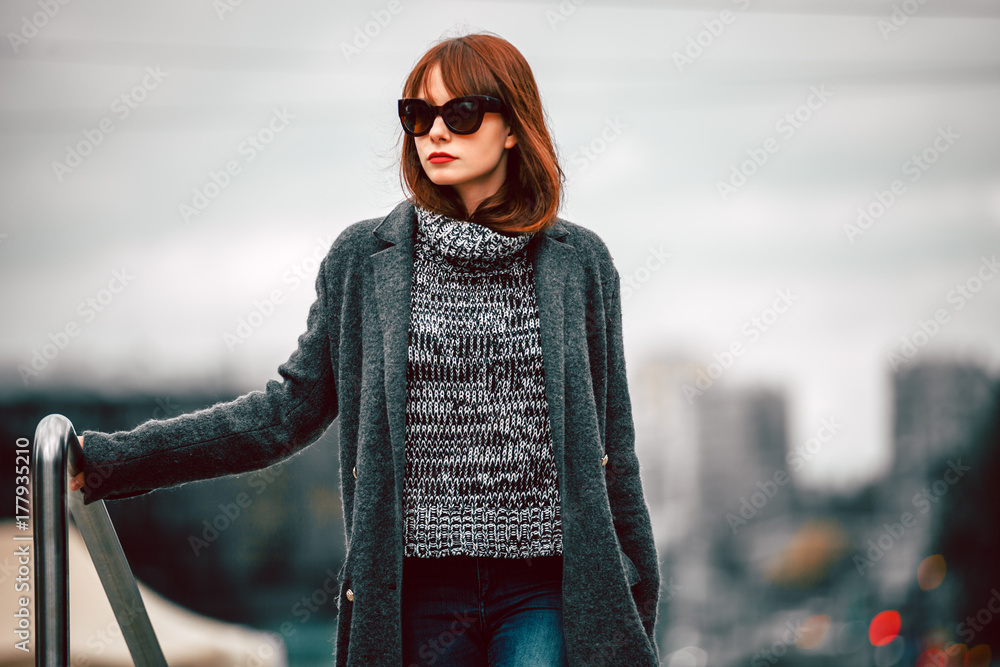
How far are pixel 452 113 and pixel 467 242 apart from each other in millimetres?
212

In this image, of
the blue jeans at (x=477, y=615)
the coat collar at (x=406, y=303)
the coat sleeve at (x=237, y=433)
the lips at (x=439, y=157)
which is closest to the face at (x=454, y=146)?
the lips at (x=439, y=157)

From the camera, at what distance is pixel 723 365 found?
3.93 meters

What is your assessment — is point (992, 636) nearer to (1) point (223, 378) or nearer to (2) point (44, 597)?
(1) point (223, 378)

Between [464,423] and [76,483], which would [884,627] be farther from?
[76,483]

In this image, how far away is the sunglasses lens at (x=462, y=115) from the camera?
1.46 m

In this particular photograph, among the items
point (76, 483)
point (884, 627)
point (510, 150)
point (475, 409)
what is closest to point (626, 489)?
point (475, 409)

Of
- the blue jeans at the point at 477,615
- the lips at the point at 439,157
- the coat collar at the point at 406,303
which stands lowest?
the blue jeans at the point at 477,615

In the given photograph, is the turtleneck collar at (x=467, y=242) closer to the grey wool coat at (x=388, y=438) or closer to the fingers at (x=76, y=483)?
the grey wool coat at (x=388, y=438)

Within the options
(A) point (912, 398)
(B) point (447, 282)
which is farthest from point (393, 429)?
(A) point (912, 398)

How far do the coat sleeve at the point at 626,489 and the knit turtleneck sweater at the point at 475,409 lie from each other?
0.54 feet

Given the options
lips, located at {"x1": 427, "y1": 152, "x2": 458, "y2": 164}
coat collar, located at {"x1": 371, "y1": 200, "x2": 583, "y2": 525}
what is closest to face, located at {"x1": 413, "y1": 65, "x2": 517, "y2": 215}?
lips, located at {"x1": 427, "y1": 152, "x2": 458, "y2": 164}

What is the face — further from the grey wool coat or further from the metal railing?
the metal railing

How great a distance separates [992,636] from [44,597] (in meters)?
35.4

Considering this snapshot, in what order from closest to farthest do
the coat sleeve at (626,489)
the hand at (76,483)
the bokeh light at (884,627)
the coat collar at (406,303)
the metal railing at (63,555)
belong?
1. the metal railing at (63,555)
2. the hand at (76,483)
3. the coat collar at (406,303)
4. the coat sleeve at (626,489)
5. the bokeh light at (884,627)
